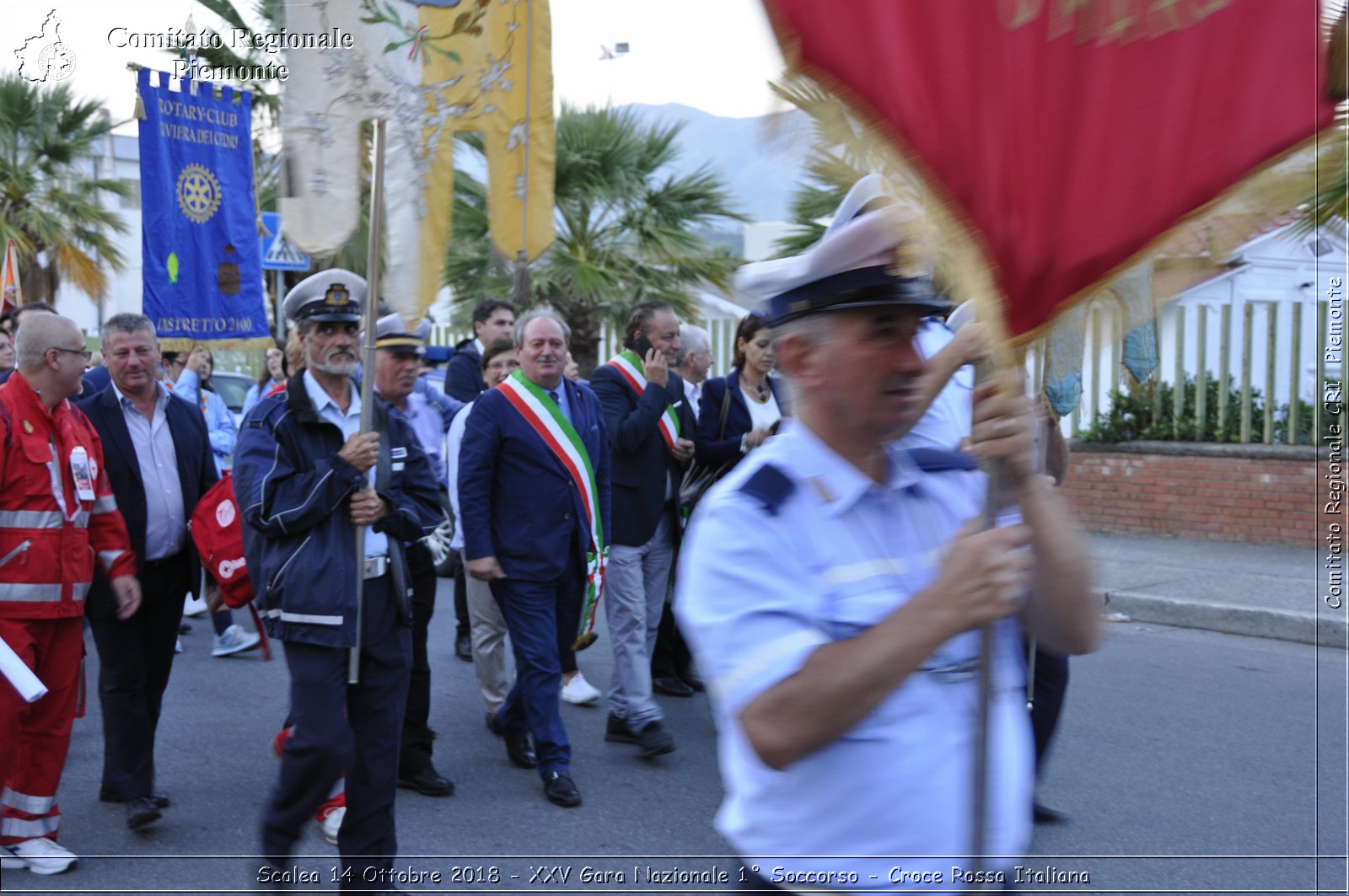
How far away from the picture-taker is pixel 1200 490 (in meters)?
12.4

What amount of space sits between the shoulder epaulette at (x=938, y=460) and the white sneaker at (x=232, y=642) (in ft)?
24.0

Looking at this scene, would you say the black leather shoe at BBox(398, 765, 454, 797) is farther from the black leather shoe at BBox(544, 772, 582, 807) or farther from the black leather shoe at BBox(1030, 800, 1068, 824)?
the black leather shoe at BBox(1030, 800, 1068, 824)

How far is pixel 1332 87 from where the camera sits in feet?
4.93

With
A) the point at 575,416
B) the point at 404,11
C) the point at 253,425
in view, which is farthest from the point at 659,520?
the point at 404,11

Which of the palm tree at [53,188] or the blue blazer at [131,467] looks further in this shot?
the palm tree at [53,188]

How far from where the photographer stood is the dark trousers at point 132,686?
17.6ft

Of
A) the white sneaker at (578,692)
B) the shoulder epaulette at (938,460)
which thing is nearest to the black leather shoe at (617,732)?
the white sneaker at (578,692)

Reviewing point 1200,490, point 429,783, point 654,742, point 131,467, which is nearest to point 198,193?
point 131,467

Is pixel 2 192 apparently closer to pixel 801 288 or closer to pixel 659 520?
pixel 659 520

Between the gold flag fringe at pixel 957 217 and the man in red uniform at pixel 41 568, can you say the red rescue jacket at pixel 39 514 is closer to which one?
the man in red uniform at pixel 41 568

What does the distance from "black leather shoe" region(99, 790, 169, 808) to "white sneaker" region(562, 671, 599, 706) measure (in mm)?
2419

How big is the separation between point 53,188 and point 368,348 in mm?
19137

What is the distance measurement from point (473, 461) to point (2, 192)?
17859 millimetres

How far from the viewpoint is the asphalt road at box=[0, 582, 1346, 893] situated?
15.7 ft
